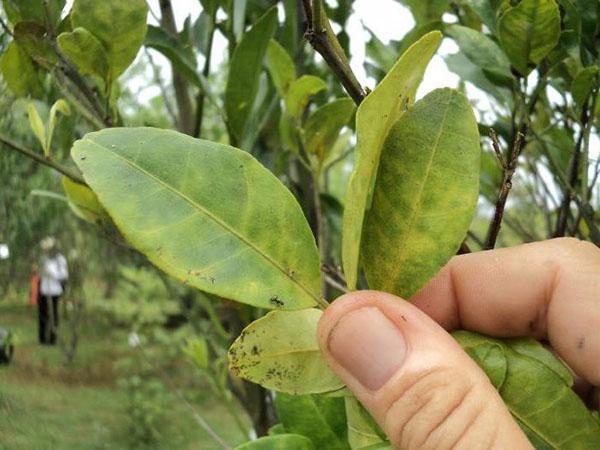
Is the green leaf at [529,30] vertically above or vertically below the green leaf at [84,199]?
above

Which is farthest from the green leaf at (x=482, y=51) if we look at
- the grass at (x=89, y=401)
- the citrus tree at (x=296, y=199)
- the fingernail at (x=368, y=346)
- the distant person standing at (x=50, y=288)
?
the distant person standing at (x=50, y=288)

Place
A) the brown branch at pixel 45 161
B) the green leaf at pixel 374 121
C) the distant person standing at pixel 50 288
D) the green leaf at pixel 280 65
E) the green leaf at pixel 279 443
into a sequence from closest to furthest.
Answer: the green leaf at pixel 374 121, the green leaf at pixel 279 443, the brown branch at pixel 45 161, the green leaf at pixel 280 65, the distant person standing at pixel 50 288

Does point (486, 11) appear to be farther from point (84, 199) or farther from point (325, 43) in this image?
point (84, 199)

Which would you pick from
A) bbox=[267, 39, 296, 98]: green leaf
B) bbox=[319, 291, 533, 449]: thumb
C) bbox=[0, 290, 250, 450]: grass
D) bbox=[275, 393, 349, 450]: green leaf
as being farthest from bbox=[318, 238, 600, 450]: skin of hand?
bbox=[0, 290, 250, 450]: grass

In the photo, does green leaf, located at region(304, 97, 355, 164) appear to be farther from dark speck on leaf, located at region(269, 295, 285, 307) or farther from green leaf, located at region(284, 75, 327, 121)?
dark speck on leaf, located at region(269, 295, 285, 307)

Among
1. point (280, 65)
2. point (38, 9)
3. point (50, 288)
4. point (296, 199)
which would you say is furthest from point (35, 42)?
point (50, 288)

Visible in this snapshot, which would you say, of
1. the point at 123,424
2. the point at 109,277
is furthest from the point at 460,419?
the point at 109,277

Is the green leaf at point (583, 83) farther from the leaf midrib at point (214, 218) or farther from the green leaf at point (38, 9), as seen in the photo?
the green leaf at point (38, 9)
